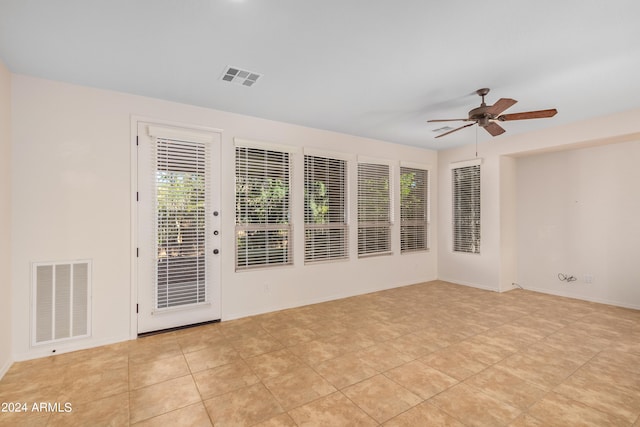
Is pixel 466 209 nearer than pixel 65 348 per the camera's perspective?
No

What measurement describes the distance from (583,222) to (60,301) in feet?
23.6

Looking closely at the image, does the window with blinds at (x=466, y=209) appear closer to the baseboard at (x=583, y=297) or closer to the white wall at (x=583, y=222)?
the white wall at (x=583, y=222)

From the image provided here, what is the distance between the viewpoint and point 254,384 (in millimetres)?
2467

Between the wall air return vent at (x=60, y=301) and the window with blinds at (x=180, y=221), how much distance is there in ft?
2.23

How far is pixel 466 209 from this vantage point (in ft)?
19.6

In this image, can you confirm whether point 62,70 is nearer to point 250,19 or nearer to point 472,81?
point 250,19

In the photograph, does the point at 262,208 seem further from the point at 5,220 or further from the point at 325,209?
the point at 5,220

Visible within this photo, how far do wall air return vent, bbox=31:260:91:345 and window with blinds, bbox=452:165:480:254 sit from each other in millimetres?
5967

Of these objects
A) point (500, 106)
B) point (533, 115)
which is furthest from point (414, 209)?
point (500, 106)

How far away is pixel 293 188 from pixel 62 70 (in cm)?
280

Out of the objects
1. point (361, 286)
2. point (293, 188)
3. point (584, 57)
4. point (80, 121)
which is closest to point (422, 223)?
point (361, 286)

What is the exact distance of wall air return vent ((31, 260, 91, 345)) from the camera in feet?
9.66

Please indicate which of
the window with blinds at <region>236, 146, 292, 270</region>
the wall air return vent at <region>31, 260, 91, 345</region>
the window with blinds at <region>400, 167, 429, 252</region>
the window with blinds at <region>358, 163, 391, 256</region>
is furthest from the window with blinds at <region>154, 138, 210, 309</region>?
the window with blinds at <region>400, 167, 429, 252</region>

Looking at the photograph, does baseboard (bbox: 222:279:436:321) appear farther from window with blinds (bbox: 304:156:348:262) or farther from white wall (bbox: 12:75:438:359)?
window with blinds (bbox: 304:156:348:262)
